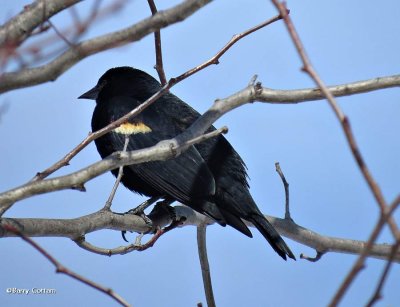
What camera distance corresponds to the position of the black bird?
3.42 metres

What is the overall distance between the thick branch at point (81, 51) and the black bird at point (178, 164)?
6.37 ft

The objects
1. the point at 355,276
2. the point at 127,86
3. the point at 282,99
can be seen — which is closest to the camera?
the point at 355,276

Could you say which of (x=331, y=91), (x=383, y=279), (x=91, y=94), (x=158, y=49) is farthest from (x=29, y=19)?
(x=91, y=94)

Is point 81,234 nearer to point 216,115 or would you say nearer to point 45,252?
point 216,115

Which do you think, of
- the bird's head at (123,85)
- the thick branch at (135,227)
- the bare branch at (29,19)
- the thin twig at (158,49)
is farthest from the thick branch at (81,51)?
the bird's head at (123,85)

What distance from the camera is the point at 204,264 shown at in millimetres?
3488

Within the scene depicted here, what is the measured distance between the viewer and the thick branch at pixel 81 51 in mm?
1401

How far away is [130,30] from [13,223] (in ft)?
4.04

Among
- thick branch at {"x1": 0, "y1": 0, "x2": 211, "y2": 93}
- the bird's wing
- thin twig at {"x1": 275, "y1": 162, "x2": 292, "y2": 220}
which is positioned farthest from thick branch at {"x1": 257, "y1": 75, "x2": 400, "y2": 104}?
the bird's wing

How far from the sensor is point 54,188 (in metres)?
1.73

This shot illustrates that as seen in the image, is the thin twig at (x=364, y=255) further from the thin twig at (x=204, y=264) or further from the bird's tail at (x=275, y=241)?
the thin twig at (x=204, y=264)

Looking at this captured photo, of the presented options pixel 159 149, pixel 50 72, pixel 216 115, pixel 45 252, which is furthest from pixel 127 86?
pixel 45 252

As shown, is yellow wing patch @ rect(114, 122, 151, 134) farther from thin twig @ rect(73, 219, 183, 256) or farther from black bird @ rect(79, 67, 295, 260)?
thin twig @ rect(73, 219, 183, 256)

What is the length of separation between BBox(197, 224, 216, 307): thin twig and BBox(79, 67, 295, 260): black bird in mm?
201
